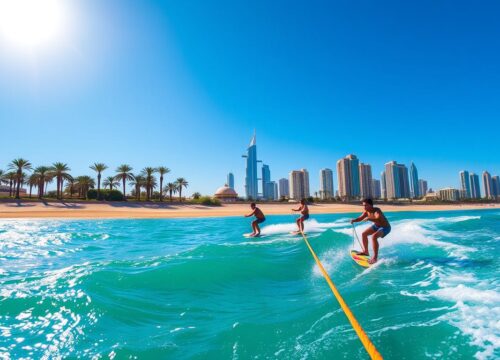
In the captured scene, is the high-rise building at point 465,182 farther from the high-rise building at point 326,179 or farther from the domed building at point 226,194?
the domed building at point 226,194

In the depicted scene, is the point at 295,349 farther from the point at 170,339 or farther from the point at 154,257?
the point at 154,257

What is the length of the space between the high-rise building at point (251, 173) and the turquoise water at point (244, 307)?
518 ft

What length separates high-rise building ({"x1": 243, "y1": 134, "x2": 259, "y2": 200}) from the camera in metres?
172

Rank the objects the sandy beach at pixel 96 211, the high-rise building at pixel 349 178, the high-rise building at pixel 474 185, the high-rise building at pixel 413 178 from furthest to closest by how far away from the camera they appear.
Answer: the high-rise building at pixel 413 178
the high-rise building at pixel 474 185
the high-rise building at pixel 349 178
the sandy beach at pixel 96 211

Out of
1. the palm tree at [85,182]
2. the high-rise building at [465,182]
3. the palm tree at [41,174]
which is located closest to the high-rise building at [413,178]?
the high-rise building at [465,182]

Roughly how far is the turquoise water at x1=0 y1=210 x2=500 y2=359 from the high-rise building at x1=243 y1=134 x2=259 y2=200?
157923mm

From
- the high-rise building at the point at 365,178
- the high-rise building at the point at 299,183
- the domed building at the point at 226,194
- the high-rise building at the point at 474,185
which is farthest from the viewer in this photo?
the high-rise building at the point at 474,185

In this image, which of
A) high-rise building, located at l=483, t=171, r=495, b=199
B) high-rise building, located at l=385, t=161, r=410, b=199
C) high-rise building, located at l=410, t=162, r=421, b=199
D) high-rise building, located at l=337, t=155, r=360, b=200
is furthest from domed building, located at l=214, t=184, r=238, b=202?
high-rise building, located at l=483, t=171, r=495, b=199

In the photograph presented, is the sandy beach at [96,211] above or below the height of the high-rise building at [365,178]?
below

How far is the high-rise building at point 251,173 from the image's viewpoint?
17162cm

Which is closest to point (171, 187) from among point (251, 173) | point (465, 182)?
point (251, 173)

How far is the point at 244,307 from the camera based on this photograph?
191 inches

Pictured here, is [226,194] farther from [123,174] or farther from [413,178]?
[413,178]

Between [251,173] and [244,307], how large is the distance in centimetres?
17055
